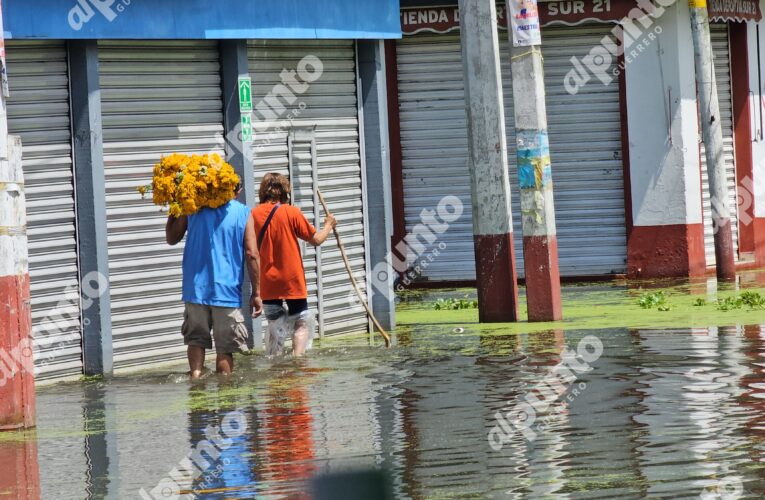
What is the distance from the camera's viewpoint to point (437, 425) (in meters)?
9.57

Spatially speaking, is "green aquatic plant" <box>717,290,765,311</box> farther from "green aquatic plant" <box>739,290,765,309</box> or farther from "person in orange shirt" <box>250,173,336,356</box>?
"person in orange shirt" <box>250,173,336,356</box>

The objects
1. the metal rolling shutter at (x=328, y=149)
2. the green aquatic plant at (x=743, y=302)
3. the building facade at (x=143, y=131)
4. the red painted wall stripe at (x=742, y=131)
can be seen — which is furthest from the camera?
the red painted wall stripe at (x=742, y=131)

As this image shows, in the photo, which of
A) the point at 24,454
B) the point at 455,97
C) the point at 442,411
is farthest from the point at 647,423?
the point at 455,97

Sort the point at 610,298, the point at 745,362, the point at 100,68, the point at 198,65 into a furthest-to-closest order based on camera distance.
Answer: the point at 610,298
the point at 198,65
the point at 100,68
the point at 745,362

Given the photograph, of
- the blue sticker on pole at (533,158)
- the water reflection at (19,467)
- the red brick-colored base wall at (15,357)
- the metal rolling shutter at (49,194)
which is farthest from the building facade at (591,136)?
the water reflection at (19,467)

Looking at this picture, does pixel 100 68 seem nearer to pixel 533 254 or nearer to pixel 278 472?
pixel 533 254

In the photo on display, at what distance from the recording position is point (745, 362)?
11.7m

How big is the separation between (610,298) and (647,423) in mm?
9430

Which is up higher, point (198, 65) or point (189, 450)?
point (198, 65)

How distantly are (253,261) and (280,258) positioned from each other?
2.67 ft

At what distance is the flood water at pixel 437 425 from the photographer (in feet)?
25.4

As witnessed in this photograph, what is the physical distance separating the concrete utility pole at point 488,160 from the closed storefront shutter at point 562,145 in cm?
531

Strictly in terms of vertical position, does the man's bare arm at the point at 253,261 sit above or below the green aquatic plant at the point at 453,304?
above

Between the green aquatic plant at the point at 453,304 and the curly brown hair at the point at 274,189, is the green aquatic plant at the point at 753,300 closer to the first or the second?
the green aquatic plant at the point at 453,304
